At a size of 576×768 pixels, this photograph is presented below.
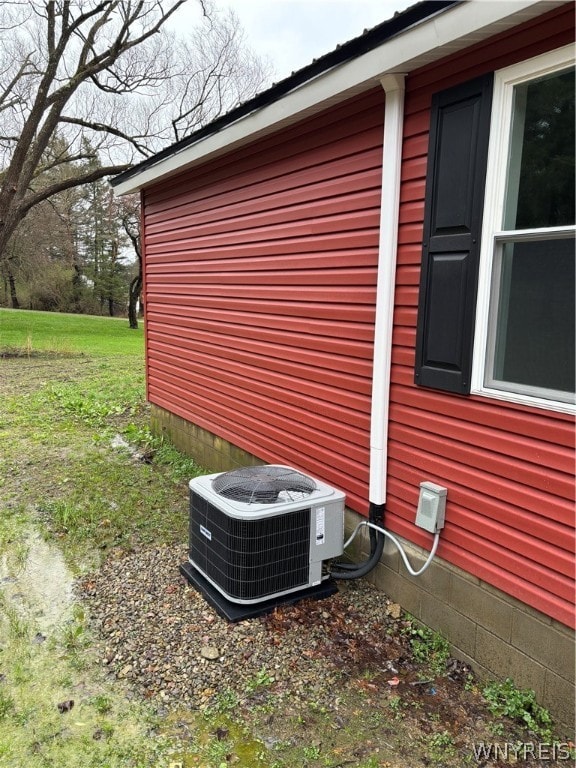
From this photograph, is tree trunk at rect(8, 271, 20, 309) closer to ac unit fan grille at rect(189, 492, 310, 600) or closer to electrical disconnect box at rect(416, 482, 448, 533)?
ac unit fan grille at rect(189, 492, 310, 600)

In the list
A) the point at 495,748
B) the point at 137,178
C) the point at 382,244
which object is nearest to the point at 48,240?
the point at 137,178

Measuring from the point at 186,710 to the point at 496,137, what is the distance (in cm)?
286

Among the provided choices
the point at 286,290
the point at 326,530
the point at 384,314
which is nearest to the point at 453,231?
the point at 384,314

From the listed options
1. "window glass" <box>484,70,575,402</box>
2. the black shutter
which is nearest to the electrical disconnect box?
the black shutter

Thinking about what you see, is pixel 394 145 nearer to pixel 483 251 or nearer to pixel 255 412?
pixel 483 251

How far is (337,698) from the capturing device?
2412mm

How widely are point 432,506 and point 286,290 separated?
197 centimetres

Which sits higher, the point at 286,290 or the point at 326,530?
the point at 286,290

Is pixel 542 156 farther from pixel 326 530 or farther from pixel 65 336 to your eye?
pixel 65 336

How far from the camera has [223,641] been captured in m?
2.79

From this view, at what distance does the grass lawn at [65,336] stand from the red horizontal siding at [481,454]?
Result: 44.0 ft

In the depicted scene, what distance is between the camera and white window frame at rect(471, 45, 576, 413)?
213 cm

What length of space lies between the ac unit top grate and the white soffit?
7.36ft

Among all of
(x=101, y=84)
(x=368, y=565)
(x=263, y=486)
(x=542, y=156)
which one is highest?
(x=101, y=84)
